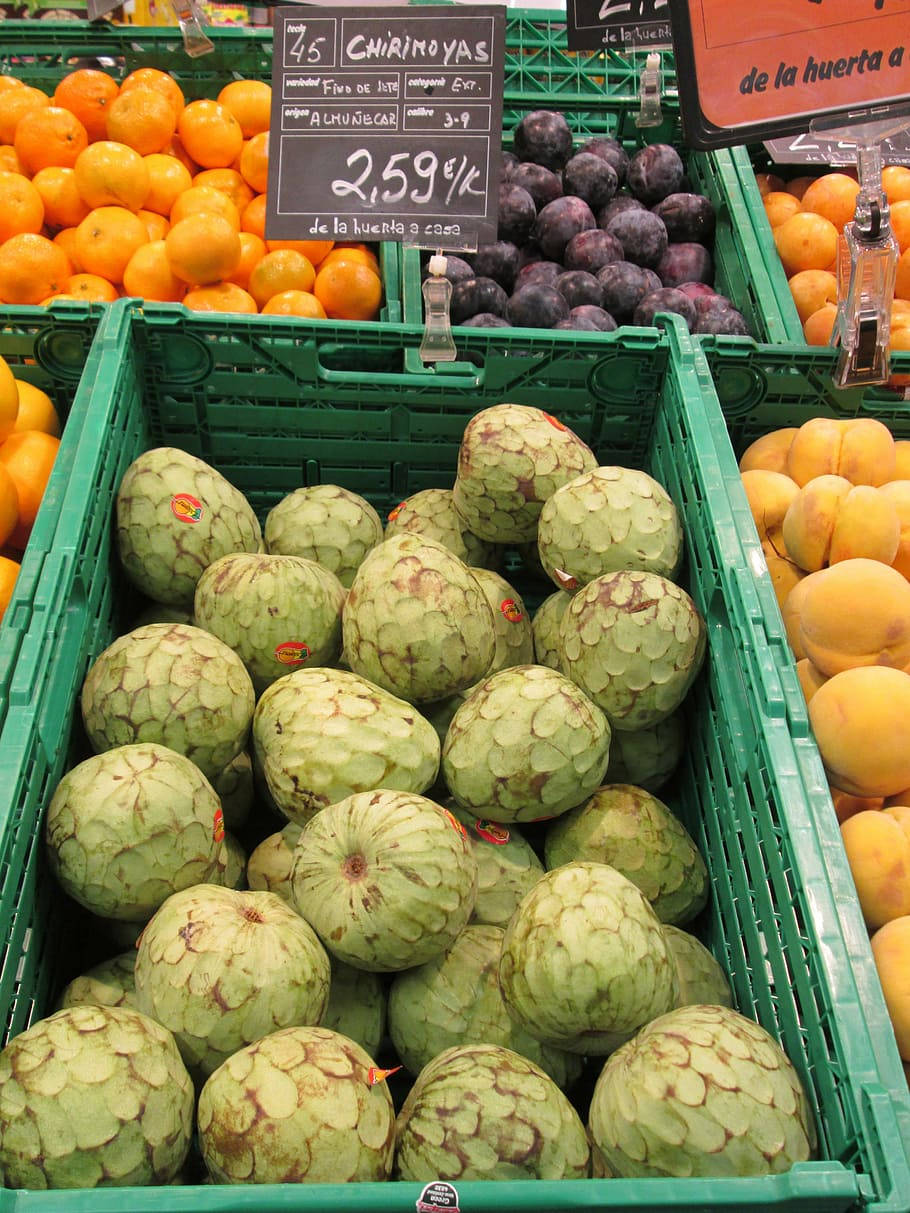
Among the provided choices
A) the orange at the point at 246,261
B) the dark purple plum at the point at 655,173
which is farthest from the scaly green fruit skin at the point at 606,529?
the dark purple plum at the point at 655,173

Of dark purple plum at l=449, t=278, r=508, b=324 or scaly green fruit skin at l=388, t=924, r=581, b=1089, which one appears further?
dark purple plum at l=449, t=278, r=508, b=324

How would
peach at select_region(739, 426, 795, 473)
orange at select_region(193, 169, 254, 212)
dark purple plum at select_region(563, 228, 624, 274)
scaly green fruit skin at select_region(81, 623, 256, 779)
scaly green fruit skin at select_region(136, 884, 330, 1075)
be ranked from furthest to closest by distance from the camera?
orange at select_region(193, 169, 254, 212) < dark purple plum at select_region(563, 228, 624, 274) < peach at select_region(739, 426, 795, 473) < scaly green fruit skin at select_region(81, 623, 256, 779) < scaly green fruit skin at select_region(136, 884, 330, 1075)

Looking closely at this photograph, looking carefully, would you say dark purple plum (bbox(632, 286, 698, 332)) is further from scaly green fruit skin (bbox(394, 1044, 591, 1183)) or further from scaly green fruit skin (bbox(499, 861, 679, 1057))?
scaly green fruit skin (bbox(394, 1044, 591, 1183))

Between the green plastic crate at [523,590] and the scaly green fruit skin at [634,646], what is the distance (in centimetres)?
9

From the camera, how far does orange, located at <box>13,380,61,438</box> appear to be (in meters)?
2.37

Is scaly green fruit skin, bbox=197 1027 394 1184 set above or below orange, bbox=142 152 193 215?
below

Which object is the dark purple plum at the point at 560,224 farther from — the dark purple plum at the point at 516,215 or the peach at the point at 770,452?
the peach at the point at 770,452

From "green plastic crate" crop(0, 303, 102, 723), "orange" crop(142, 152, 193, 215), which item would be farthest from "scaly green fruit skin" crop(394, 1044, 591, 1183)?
"orange" crop(142, 152, 193, 215)

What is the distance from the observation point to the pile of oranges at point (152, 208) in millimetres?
2988

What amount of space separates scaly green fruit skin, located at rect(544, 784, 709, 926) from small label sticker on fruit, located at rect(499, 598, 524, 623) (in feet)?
1.43

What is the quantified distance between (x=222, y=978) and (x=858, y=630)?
1222 millimetres

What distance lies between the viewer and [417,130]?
262 centimetres

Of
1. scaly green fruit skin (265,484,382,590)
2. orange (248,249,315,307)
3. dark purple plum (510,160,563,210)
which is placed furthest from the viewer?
dark purple plum (510,160,563,210)

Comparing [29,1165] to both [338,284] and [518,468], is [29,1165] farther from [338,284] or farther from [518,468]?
[338,284]
